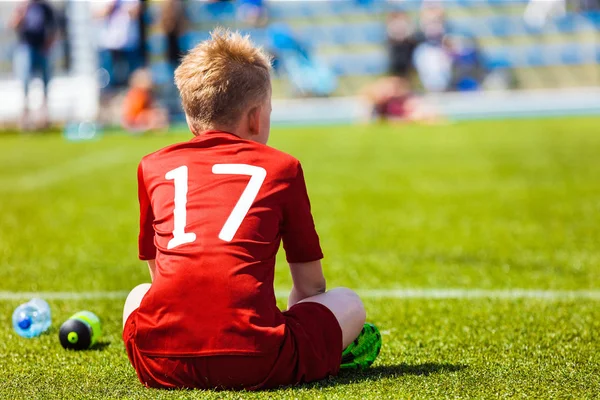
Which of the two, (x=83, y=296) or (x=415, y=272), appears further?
(x=415, y=272)

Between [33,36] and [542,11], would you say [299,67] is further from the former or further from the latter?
[33,36]

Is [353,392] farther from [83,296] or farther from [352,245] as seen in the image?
[352,245]

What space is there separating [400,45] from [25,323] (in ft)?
60.4

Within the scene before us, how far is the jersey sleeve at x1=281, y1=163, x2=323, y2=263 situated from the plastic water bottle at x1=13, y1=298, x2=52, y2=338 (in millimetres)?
1561

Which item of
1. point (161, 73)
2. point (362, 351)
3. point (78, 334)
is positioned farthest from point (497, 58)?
point (362, 351)

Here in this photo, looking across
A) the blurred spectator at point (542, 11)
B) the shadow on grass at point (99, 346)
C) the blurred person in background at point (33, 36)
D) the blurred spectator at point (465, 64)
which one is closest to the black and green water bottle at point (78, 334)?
the shadow on grass at point (99, 346)

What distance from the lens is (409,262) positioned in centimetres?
609

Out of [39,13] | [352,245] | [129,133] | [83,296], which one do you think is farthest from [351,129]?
[83,296]

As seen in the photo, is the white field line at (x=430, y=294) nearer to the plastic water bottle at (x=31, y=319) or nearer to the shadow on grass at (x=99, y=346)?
the plastic water bottle at (x=31, y=319)

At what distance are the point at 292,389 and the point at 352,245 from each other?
3.74 m

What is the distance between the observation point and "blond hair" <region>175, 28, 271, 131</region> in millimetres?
3168

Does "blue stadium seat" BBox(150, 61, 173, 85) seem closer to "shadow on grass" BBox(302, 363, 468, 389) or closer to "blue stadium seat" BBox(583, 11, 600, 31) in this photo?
"blue stadium seat" BBox(583, 11, 600, 31)

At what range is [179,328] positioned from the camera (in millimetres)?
2984

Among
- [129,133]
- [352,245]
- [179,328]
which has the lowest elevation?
[129,133]
